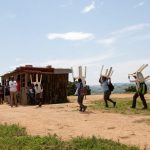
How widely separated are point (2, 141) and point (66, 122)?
3.60 meters

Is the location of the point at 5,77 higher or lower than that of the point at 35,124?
higher

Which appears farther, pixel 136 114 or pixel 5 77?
pixel 5 77

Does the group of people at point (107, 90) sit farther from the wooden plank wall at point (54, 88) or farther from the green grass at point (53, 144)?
the wooden plank wall at point (54, 88)

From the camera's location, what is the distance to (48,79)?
3175 centimetres

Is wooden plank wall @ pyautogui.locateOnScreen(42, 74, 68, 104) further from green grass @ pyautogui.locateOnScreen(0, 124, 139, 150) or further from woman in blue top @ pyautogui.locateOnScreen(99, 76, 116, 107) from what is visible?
green grass @ pyautogui.locateOnScreen(0, 124, 139, 150)

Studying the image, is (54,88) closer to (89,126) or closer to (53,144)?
(89,126)

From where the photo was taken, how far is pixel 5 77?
38344 mm

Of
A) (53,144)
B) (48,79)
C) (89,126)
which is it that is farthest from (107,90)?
(53,144)

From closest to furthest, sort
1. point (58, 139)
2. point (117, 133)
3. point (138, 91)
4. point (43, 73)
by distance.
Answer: point (58, 139) < point (117, 133) < point (138, 91) < point (43, 73)

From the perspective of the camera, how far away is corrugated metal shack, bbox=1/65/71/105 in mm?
31203

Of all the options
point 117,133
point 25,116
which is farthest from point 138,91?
point 117,133

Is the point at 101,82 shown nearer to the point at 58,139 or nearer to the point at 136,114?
the point at 136,114

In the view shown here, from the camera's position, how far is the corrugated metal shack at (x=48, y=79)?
31203 millimetres

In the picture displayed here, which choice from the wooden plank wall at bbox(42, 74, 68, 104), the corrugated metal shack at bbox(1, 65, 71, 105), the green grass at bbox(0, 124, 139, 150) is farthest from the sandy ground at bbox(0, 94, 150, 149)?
the wooden plank wall at bbox(42, 74, 68, 104)
